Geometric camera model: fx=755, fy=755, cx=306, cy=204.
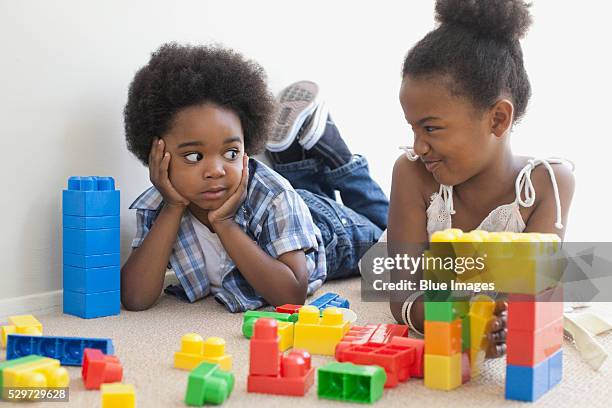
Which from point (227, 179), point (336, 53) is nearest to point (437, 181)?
point (227, 179)

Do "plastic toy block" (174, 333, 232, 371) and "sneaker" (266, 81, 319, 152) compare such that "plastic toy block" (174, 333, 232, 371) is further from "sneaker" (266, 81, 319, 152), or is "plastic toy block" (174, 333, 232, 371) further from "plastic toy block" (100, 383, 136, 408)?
"sneaker" (266, 81, 319, 152)

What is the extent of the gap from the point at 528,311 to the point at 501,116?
0.42 metres

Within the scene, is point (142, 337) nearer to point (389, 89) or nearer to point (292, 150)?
point (292, 150)

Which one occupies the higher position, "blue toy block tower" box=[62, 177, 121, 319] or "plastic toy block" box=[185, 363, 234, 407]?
"blue toy block tower" box=[62, 177, 121, 319]

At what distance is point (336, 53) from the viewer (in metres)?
2.20

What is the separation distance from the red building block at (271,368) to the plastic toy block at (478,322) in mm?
222

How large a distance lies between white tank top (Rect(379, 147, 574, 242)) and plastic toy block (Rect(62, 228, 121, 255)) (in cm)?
55

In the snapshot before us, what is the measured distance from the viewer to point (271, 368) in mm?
940

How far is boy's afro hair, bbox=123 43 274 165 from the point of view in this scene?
1.38 metres

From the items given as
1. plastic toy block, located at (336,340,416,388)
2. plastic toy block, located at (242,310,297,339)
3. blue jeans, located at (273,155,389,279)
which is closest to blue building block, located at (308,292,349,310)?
plastic toy block, located at (242,310,297,339)

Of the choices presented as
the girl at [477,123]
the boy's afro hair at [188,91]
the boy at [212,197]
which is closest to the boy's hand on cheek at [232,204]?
the boy at [212,197]

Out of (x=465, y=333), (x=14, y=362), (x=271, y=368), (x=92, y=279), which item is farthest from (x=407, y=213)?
(x=14, y=362)

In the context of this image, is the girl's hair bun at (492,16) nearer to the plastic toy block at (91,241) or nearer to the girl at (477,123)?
the girl at (477,123)

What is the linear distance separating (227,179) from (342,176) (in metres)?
0.53
